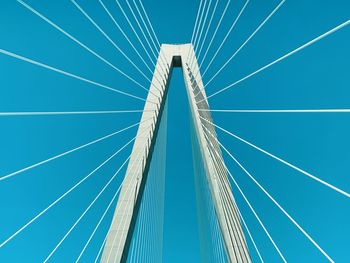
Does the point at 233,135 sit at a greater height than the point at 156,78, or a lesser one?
lesser

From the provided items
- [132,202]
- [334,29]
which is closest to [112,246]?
[132,202]

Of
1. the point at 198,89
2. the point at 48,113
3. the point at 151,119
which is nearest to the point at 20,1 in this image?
the point at 48,113

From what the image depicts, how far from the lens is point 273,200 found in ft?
9.64

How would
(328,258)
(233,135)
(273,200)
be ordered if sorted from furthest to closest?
(233,135) → (273,200) → (328,258)

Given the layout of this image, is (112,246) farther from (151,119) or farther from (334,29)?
(334,29)

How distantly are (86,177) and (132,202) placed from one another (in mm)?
948

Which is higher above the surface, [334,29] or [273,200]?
[334,29]

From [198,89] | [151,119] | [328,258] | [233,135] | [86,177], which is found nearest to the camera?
[328,258]

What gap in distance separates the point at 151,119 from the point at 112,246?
8.85 ft

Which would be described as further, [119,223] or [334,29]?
[119,223]

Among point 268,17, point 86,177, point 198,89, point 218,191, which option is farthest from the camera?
point 198,89

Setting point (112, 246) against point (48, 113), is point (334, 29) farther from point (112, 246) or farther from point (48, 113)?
point (112, 246)

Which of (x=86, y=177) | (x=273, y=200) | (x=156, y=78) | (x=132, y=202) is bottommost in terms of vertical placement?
(x=132, y=202)

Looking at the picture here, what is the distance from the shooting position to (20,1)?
2.36 m
